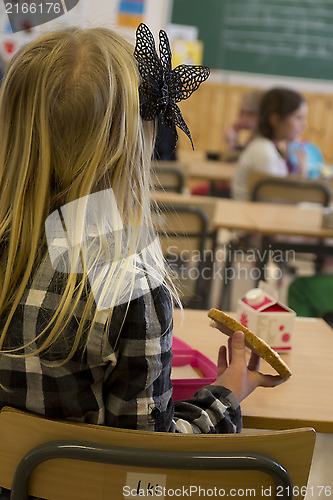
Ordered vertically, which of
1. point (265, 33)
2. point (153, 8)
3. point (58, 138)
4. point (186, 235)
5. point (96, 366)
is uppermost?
point (153, 8)

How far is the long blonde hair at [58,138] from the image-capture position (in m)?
0.87

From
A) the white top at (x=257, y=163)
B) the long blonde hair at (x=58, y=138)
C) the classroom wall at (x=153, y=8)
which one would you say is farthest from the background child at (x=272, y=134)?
the classroom wall at (x=153, y=8)

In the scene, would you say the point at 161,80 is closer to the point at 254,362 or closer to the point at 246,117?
the point at 254,362

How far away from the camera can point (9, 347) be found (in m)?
0.87

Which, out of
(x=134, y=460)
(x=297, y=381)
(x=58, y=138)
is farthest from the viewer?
(x=297, y=381)

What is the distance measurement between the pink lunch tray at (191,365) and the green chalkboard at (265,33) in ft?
17.8

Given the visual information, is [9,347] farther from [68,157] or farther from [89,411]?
[68,157]

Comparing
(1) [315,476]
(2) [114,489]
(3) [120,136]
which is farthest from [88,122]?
(1) [315,476]

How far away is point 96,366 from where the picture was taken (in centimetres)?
87

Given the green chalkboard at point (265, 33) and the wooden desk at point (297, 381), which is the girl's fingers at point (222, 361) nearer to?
the wooden desk at point (297, 381)

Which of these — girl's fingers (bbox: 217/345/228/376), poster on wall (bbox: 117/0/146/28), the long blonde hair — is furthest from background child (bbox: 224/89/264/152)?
the long blonde hair

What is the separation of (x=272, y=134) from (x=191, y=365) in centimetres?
270

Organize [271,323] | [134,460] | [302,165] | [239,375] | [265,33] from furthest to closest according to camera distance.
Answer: [265,33], [302,165], [271,323], [239,375], [134,460]

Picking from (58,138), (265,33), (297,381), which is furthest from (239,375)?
(265,33)
